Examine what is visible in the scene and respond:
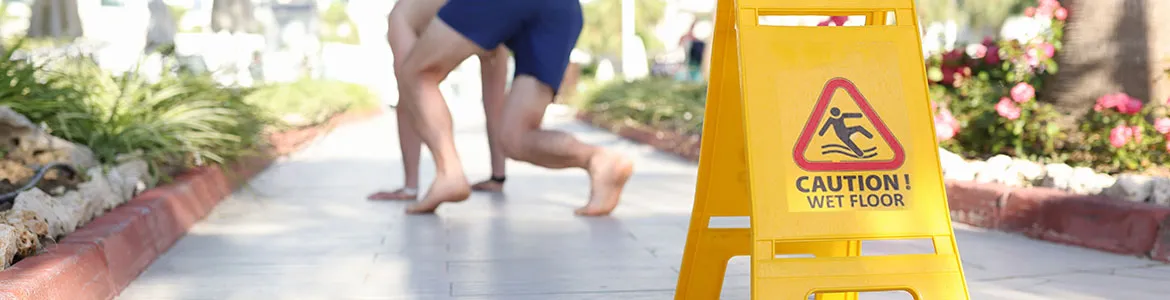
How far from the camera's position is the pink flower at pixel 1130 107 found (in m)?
5.77

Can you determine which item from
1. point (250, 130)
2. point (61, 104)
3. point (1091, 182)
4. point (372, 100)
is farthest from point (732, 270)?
point (372, 100)

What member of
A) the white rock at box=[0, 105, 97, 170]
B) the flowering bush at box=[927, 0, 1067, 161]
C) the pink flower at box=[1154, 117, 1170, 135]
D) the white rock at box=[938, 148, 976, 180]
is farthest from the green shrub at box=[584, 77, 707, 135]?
the white rock at box=[0, 105, 97, 170]

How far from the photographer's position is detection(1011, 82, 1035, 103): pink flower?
6293mm

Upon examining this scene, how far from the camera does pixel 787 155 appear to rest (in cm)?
271

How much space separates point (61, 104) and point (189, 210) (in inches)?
32.1

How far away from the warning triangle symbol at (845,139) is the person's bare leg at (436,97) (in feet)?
A: 8.90

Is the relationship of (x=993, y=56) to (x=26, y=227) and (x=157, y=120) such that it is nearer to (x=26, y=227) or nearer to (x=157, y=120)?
(x=157, y=120)

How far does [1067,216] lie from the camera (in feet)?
15.6

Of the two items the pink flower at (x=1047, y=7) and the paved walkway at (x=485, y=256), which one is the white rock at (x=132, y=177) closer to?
the paved walkway at (x=485, y=256)

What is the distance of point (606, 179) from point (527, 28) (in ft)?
2.61

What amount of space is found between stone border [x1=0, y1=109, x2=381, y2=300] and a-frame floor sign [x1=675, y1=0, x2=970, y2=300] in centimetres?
174

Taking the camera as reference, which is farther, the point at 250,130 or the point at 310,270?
the point at 250,130

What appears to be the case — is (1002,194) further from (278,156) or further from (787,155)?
(278,156)

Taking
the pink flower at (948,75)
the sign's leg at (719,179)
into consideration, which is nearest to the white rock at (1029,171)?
the pink flower at (948,75)
